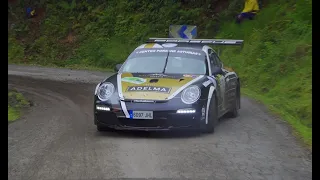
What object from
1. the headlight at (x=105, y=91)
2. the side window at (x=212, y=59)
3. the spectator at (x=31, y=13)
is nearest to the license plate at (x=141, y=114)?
the headlight at (x=105, y=91)

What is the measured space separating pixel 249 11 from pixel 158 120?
16.2m

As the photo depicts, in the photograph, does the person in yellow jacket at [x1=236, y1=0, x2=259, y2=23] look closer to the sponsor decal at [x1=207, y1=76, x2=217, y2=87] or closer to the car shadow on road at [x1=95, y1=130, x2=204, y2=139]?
the sponsor decal at [x1=207, y1=76, x2=217, y2=87]

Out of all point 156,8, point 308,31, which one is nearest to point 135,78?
point 308,31

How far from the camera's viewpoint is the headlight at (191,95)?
10.6 metres

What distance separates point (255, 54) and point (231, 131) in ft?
35.8

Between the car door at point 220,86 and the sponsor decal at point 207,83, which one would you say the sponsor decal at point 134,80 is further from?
the car door at point 220,86

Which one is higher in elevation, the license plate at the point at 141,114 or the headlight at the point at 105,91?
the headlight at the point at 105,91

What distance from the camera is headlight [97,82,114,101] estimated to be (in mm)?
10766

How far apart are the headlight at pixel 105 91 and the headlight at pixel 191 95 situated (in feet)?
4.00

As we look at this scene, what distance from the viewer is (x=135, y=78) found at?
1130 centimetres

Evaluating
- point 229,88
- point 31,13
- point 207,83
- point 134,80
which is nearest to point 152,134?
point 134,80

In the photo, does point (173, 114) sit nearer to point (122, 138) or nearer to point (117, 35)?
point (122, 138)

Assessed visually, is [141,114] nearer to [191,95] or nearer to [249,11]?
[191,95]

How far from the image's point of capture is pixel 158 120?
10.4 meters
